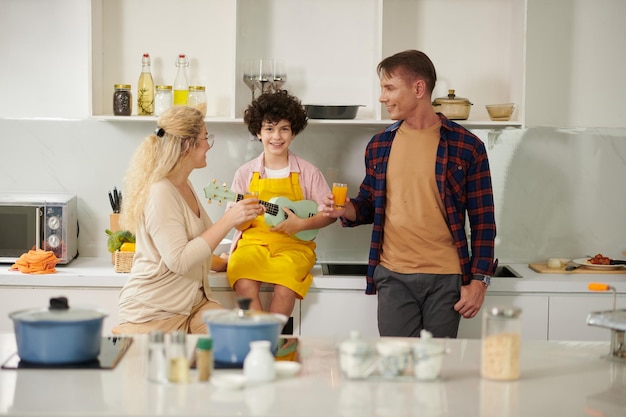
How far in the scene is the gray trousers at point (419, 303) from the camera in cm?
386

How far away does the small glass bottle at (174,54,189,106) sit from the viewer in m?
4.44

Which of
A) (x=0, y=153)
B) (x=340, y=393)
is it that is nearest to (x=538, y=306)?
(x=340, y=393)

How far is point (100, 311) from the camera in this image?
2.52m

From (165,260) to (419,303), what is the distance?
3.74 ft

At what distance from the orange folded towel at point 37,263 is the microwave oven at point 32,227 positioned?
110 mm

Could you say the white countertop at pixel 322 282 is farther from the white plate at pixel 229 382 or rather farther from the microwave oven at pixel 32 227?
the white plate at pixel 229 382

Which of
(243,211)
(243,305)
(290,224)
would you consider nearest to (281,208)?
(290,224)

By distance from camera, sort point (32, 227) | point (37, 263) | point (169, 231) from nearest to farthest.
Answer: point (169, 231) < point (37, 263) < point (32, 227)

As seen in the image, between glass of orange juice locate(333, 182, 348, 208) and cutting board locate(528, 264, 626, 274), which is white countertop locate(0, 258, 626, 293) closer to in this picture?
cutting board locate(528, 264, 626, 274)

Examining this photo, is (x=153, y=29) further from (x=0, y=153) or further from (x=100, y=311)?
(x=100, y=311)

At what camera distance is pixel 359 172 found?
467 cm

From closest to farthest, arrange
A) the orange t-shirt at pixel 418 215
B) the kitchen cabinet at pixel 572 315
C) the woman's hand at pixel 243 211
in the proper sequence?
the woman's hand at pixel 243 211 < the orange t-shirt at pixel 418 215 < the kitchen cabinet at pixel 572 315

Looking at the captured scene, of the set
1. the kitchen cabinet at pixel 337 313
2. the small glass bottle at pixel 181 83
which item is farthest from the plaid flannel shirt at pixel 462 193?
the small glass bottle at pixel 181 83

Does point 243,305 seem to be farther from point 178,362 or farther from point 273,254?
point 273,254
